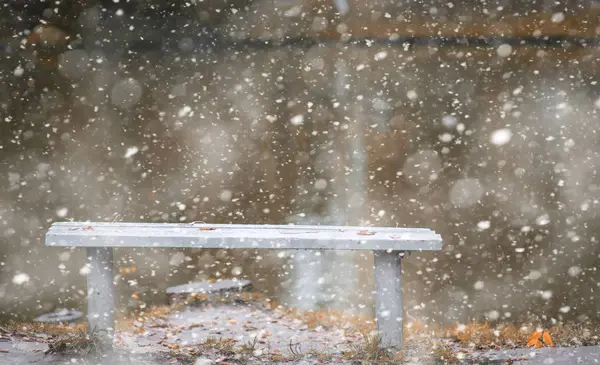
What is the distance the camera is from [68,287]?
682cm

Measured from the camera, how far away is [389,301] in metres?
3.67

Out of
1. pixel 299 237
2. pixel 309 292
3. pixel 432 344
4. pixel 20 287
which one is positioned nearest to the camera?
pixel 299 237

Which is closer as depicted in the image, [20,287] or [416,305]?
[20,287]

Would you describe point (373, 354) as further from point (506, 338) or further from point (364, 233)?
point (506, 338)

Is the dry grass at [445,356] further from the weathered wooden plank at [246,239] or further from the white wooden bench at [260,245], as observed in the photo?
the weathered wooden plank at [246,239]

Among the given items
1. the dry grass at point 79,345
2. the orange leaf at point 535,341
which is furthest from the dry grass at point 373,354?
the dry grass at point 79,345

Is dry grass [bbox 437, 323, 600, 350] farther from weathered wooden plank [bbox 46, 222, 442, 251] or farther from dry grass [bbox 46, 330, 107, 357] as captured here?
dry grass [bbox 46, 330, 107, 357]

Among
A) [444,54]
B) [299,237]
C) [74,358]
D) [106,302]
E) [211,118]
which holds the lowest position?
[74,358]

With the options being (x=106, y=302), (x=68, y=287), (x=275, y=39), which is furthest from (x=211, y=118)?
(x=106, y=302)

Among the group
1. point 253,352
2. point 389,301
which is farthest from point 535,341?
point 253,352

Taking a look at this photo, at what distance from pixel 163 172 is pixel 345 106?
8.80 feet

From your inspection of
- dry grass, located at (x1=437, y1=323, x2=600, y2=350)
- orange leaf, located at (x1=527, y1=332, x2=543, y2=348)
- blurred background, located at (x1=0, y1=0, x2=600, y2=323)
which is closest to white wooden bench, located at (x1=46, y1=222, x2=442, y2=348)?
dry grass, located at (x1=437, y1=323, x2=600, y2=350)

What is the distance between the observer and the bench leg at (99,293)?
371cm

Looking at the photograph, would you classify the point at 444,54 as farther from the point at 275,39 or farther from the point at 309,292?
the point at 309,292
